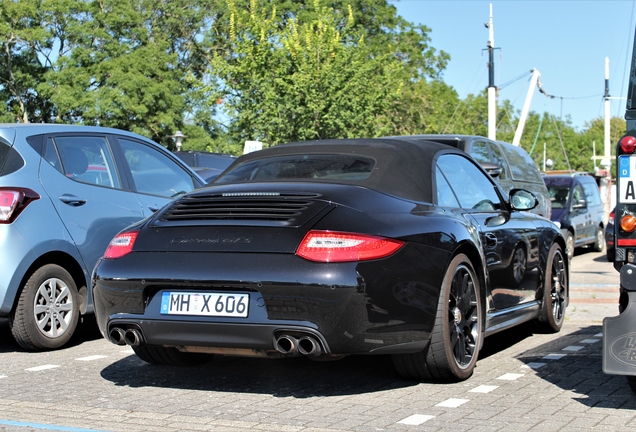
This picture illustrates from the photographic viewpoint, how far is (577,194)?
2080 cm

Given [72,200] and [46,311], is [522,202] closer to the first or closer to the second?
[72,200]

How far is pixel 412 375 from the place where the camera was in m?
5.39

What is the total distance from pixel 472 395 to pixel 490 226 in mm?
1444

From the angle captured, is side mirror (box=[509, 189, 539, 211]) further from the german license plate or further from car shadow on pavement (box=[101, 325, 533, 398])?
the german license plate

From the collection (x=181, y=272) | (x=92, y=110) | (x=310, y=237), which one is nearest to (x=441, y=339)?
(x=310, y=237)

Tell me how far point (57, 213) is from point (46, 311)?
0.73 metres

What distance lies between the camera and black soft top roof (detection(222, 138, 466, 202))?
17.8 ft

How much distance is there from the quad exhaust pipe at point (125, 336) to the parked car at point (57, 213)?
73.9 inches

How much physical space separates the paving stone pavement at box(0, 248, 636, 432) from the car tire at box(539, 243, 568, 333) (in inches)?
14.4

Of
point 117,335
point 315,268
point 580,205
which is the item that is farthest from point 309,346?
point 580,205

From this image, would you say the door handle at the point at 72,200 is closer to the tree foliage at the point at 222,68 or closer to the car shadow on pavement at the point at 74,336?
the car shadow on pavement at the point at 74,336

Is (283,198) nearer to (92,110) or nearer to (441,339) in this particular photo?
(441,339)

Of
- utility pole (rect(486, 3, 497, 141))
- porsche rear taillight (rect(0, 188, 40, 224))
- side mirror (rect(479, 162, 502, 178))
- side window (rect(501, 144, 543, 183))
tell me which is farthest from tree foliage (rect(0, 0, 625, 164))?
porsche rear taillight (rect(0, 188, 40, 224))

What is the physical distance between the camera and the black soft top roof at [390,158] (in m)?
5.43
